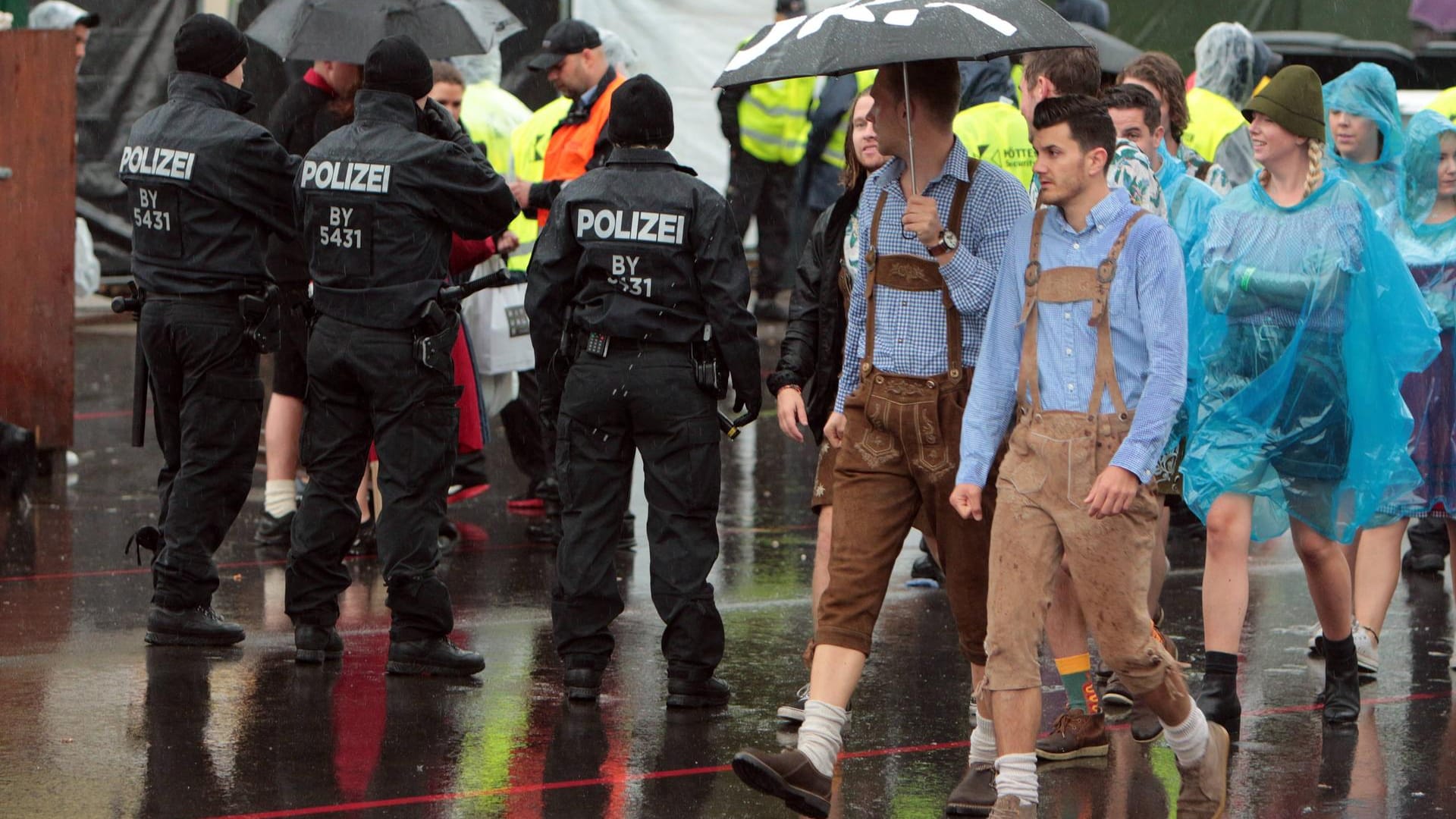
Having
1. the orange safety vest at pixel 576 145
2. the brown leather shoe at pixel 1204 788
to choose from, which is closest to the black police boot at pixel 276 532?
the orange safety vest at pixel 576 145

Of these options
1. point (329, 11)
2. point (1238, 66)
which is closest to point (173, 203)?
point (329, 11)

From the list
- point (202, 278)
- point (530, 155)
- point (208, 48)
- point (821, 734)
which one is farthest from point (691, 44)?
point (821, 734)

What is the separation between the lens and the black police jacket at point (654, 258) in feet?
20.0

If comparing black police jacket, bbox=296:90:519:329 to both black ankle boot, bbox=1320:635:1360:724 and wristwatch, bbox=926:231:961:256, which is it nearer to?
wristwatch, bbox=926:231:961:256

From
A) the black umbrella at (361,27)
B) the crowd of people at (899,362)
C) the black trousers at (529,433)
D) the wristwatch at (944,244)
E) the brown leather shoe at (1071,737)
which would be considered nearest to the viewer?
the crowd of people at (899,362)

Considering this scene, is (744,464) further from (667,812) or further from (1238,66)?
(667,812)

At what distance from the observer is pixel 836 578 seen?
5148 mm

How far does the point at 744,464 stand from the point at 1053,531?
5.93 meters

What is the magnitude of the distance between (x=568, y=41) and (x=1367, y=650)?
4.39 metres

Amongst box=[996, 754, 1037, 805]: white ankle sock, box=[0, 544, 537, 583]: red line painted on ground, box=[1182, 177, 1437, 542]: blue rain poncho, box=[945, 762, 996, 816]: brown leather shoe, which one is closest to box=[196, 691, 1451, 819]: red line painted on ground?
box=[945, 762, 996, 816]: brown leather shoe

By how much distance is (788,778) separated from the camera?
4848 mm

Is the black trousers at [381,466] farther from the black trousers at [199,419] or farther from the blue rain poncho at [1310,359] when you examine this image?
the blue rain poncho at [1310,359]

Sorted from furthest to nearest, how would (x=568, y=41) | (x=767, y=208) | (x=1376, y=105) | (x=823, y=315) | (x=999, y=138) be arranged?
1. (x=767, y=208)
2. (x=568, y=41)
3. (x=999, y=138)
4. (x=1376, y=105)
5. (x=823, y=315)

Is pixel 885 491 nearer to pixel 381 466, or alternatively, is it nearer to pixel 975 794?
pixel 975 794
